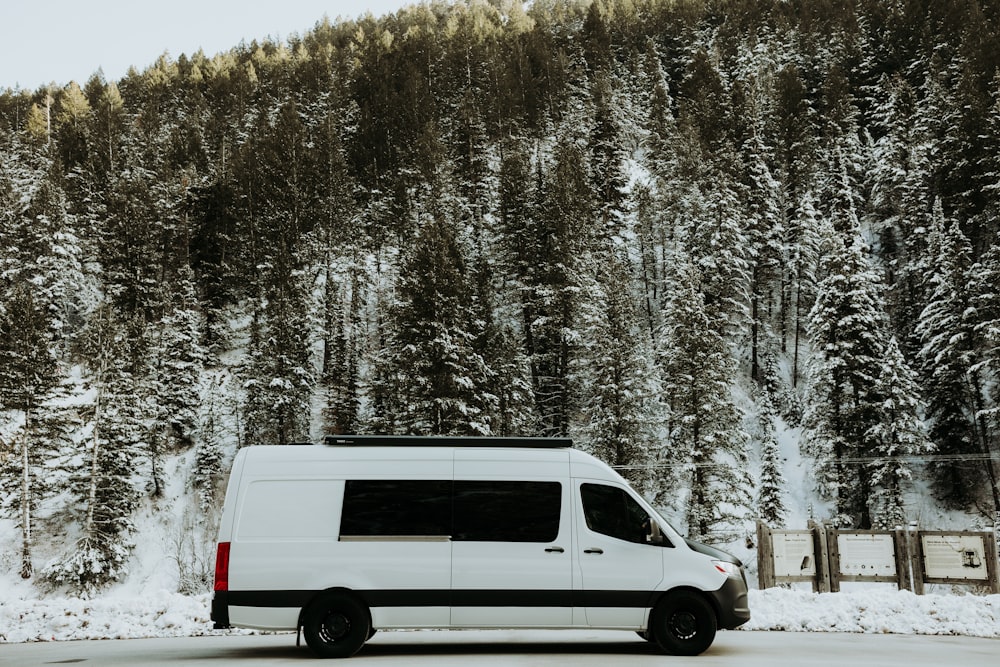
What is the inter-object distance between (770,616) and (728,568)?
3.12 metres

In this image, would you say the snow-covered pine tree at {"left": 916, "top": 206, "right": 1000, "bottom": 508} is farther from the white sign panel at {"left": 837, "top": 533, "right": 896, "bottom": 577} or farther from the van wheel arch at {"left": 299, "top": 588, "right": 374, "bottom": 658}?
the van wheel arch at {"left": 299, "top": 588, "right": 374, "bottom": 658}

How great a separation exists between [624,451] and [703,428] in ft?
12.6

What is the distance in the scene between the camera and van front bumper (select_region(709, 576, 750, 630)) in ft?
32.1

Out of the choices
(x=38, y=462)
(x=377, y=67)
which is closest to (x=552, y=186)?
(x=38, y=462)

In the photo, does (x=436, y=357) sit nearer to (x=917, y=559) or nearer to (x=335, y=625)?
(x=917, y=559)

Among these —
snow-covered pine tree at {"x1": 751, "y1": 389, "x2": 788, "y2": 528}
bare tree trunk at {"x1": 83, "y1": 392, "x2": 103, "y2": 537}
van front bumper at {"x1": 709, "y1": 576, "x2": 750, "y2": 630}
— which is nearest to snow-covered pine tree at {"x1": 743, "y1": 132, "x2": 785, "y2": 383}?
snow-covered pine tree at {"x1": 751, "y1": 389, "x2": 788, "y2": 528}

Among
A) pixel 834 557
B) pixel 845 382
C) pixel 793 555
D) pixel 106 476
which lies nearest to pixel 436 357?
pixel 106 476

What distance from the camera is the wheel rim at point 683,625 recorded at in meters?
9.74

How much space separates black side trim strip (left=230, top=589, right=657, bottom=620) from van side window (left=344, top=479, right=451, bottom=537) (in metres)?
0.73

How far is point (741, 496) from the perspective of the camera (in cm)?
3497

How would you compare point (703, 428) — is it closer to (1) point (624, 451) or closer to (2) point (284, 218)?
(1) point (624, 451)

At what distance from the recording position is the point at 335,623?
31.1ft

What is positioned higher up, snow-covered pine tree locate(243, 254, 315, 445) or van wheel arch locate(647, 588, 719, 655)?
snow-covered pine tree locate(243, 254, 315, 445)

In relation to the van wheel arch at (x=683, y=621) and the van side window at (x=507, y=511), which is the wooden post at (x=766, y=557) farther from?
the van side window at (x=507, y=511)
